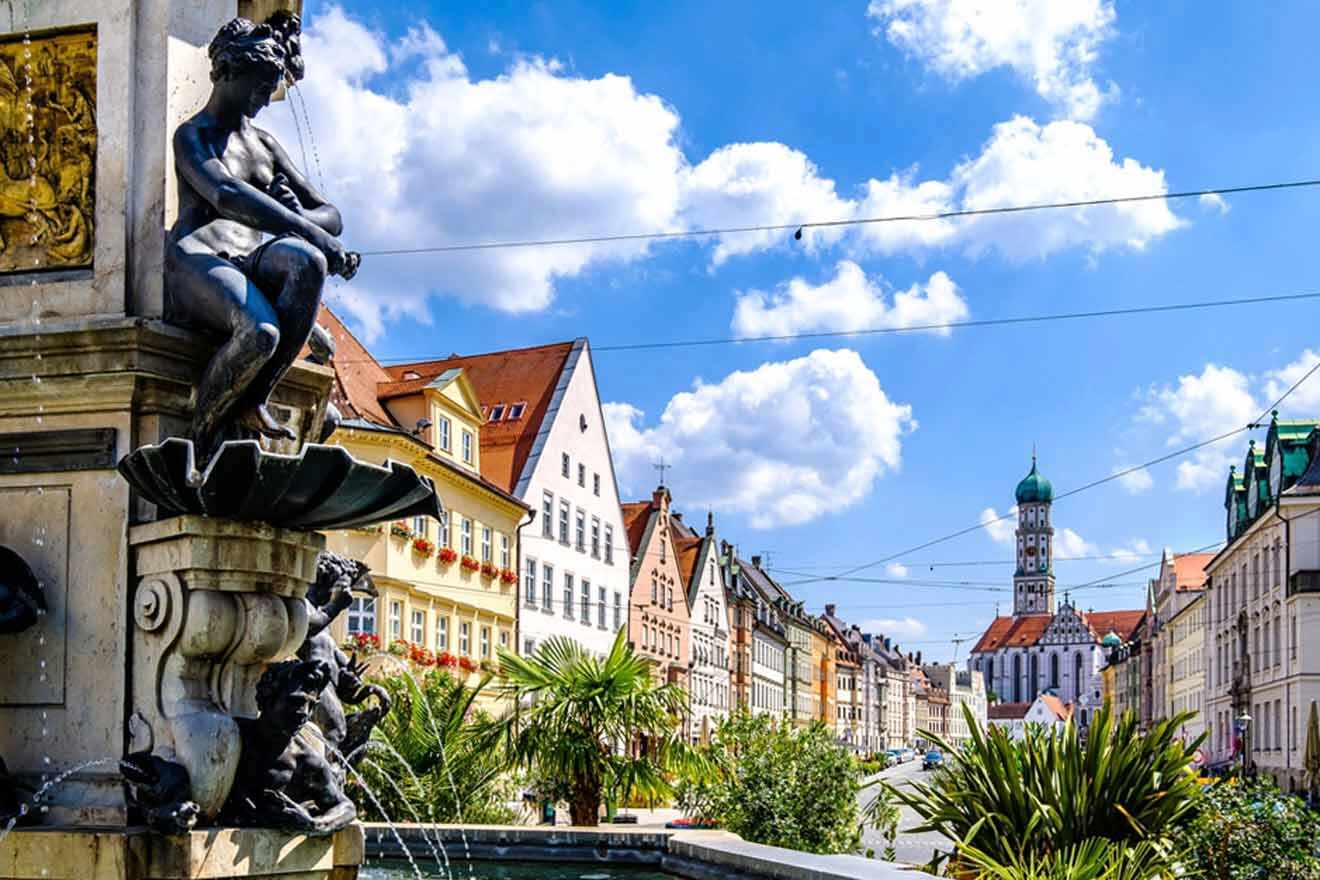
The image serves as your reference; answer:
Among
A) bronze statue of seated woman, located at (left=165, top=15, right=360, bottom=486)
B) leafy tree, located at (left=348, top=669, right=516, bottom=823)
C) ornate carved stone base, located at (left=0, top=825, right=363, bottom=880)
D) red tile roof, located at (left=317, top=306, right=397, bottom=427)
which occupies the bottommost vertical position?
leafy tree, located at (left=348, top=669, right=516, bottom=823)

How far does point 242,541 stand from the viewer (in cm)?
561

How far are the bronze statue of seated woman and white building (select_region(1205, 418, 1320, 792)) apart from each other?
52.4 metres

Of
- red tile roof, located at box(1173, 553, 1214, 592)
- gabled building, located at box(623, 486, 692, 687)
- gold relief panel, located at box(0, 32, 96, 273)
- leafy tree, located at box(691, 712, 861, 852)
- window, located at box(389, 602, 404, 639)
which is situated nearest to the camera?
gold relief panel, located at box(0, 32, 96, 273)

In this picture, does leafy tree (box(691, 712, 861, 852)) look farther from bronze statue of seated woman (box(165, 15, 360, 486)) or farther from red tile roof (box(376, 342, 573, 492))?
red tile roof (box(376, 342, 573, 492))

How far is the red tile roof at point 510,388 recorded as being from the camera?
48812mm

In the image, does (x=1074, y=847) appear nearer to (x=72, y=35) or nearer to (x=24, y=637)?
(x=24, y=637)

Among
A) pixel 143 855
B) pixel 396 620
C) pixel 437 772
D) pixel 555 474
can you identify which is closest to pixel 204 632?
pixel 143 855

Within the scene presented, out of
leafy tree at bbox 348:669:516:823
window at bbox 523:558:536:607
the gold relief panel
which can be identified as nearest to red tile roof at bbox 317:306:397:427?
window at bbox 523:558:536:607

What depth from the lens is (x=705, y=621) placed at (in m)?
77.1

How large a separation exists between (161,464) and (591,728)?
11570 millimetres

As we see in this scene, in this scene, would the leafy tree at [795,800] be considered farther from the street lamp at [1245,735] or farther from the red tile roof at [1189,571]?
the red tile roof at [1189,571]

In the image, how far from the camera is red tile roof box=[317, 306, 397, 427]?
35597mm

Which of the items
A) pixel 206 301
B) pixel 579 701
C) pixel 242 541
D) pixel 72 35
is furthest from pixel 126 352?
pixel 579 701

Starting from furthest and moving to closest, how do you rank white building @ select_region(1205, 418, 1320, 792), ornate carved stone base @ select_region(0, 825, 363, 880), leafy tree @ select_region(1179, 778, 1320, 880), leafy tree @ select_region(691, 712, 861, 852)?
white building @ select_region(1205, 418, 1320, 792) → leafy tree @ select_region(691, 712, 861, 852) → leafy tree @ select_region(1179, 778, 1320, 880) → ornate carved stone base @ select_region(0, 825, 363, 880)
